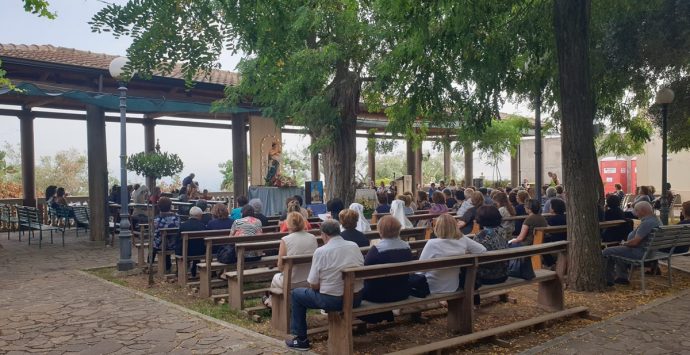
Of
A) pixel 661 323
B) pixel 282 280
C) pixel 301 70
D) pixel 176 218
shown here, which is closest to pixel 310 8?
pixel 301 70

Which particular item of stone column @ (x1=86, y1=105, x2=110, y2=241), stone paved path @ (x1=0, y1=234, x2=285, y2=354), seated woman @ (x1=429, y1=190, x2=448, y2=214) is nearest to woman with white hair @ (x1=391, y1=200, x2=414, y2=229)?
seated woman @ (x1=429, y1=190, x2=448, y2=214)

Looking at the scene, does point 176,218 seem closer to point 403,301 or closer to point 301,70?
point 301,70

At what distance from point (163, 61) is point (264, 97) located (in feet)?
25.0

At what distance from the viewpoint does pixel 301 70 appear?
400 inches

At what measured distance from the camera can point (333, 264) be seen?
4.38 m

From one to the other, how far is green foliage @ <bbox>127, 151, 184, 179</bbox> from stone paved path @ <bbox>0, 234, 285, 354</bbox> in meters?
4.19

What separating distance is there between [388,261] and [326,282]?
0.55m

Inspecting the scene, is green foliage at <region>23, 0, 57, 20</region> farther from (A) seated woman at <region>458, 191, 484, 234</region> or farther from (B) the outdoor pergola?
(A) seated woman at <region>458, 191, 484, 234</region>

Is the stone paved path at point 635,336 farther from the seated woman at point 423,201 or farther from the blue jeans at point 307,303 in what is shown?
the seated woman at point 423,201

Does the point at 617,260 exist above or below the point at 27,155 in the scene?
below

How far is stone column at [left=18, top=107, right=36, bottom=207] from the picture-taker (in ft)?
49.6

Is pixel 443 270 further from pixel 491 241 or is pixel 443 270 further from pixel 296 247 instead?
pixel 296 247

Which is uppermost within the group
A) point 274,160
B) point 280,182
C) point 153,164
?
point 274,160

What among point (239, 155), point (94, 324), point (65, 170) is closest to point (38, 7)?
point (94, 324)
